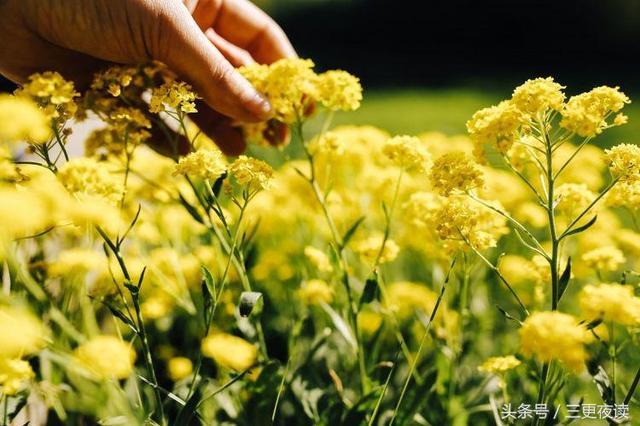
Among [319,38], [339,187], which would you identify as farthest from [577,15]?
[339,187]

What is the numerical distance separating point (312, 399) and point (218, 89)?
1.03m

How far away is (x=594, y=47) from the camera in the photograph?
9.61 meters

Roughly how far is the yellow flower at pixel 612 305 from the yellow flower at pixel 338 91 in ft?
3.18

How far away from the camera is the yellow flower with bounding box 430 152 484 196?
162 centimetres

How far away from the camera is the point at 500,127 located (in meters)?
1.58

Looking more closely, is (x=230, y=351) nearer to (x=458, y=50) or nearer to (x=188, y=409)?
(x=188, y=409)

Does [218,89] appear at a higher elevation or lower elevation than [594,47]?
lower

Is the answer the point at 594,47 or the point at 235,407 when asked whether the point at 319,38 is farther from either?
the point at 235,407

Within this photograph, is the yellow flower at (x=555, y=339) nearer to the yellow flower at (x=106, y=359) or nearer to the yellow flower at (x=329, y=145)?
the yellow flower at (x=106, y=359)

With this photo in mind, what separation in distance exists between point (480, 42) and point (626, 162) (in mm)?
9641

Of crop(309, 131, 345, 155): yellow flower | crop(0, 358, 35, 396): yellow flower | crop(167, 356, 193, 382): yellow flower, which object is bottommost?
crop(167, 356, 193, 382): yellow flower

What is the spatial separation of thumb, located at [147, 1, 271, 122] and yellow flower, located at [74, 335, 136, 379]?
844 mm

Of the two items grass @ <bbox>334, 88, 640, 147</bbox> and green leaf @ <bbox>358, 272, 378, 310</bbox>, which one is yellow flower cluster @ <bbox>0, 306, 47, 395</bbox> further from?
grass @ <bbox>334, 88, 640, 147</bbox>

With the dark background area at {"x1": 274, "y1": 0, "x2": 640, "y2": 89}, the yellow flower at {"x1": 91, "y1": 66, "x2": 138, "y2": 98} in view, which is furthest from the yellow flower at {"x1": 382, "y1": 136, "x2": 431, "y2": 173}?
the dark background area at {"x1": 274, "y1": 0, "x2": 640, "y2": 89}
